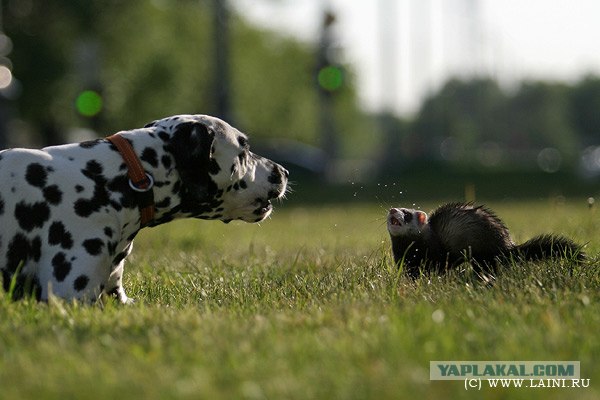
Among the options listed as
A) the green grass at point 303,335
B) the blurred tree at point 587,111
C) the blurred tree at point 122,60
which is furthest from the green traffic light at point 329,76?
the blurred tree at point 587,111

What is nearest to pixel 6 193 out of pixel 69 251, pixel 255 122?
pixel 69 251

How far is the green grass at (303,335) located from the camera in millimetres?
3549

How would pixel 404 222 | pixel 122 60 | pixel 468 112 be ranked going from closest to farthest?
pixel 404 222 → pixel 122 60 → pixel 468 112

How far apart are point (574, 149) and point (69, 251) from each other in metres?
132

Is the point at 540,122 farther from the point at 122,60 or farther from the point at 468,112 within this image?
the point at 122,60

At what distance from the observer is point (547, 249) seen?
6.50 metres

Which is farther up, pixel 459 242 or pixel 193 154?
pixel 193 154

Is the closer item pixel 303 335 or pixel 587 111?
pixel 303 335

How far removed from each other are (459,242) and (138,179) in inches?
93.7

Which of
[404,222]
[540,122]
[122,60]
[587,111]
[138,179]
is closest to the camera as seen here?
[138,179]

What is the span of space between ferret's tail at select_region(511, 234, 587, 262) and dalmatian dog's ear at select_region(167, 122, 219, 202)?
226 centimetres

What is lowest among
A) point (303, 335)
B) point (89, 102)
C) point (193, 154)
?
point (89, 102)

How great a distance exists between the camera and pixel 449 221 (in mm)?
6938

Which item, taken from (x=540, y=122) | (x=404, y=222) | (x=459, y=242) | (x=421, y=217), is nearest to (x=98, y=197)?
(x=404, y=222)
